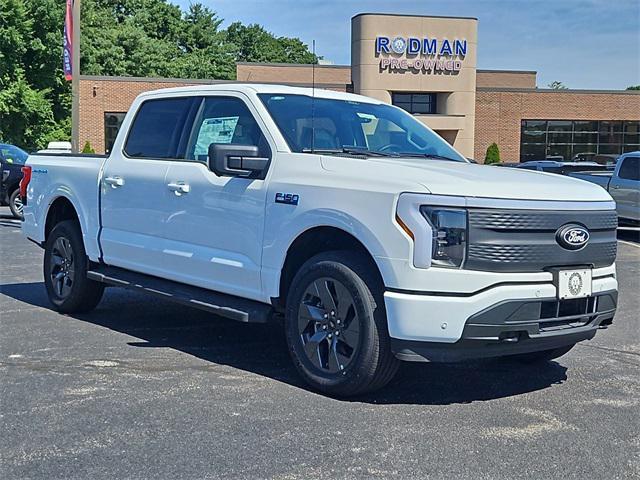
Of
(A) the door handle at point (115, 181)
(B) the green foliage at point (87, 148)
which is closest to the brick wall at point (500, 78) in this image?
(B) the green foliage at point (87, 148)

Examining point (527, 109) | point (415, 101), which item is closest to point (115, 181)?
point (415, 101)

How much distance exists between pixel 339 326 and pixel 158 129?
274cm

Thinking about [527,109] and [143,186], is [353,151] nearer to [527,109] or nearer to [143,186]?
[143,186]

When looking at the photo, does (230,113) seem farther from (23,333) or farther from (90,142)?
(90,142)

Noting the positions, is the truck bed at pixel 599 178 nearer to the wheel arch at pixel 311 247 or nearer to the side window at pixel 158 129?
the side window at pixel 158 129

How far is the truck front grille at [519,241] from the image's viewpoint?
4605mm

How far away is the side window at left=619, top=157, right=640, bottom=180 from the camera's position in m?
17.2

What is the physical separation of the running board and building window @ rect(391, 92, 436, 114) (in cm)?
3527

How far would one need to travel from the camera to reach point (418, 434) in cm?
445

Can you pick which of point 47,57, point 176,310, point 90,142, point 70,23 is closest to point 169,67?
point 47,57

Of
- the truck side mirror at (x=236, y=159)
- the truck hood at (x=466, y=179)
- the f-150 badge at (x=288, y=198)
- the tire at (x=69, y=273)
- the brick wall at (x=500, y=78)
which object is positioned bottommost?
the tire at (x=69, y=273)

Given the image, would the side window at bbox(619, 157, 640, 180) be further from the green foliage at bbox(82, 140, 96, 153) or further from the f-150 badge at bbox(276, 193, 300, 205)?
the green foliage at bbox(82, 140, 96, 153)

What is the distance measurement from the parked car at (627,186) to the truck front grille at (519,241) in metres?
13.0

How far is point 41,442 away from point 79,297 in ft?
11.0
